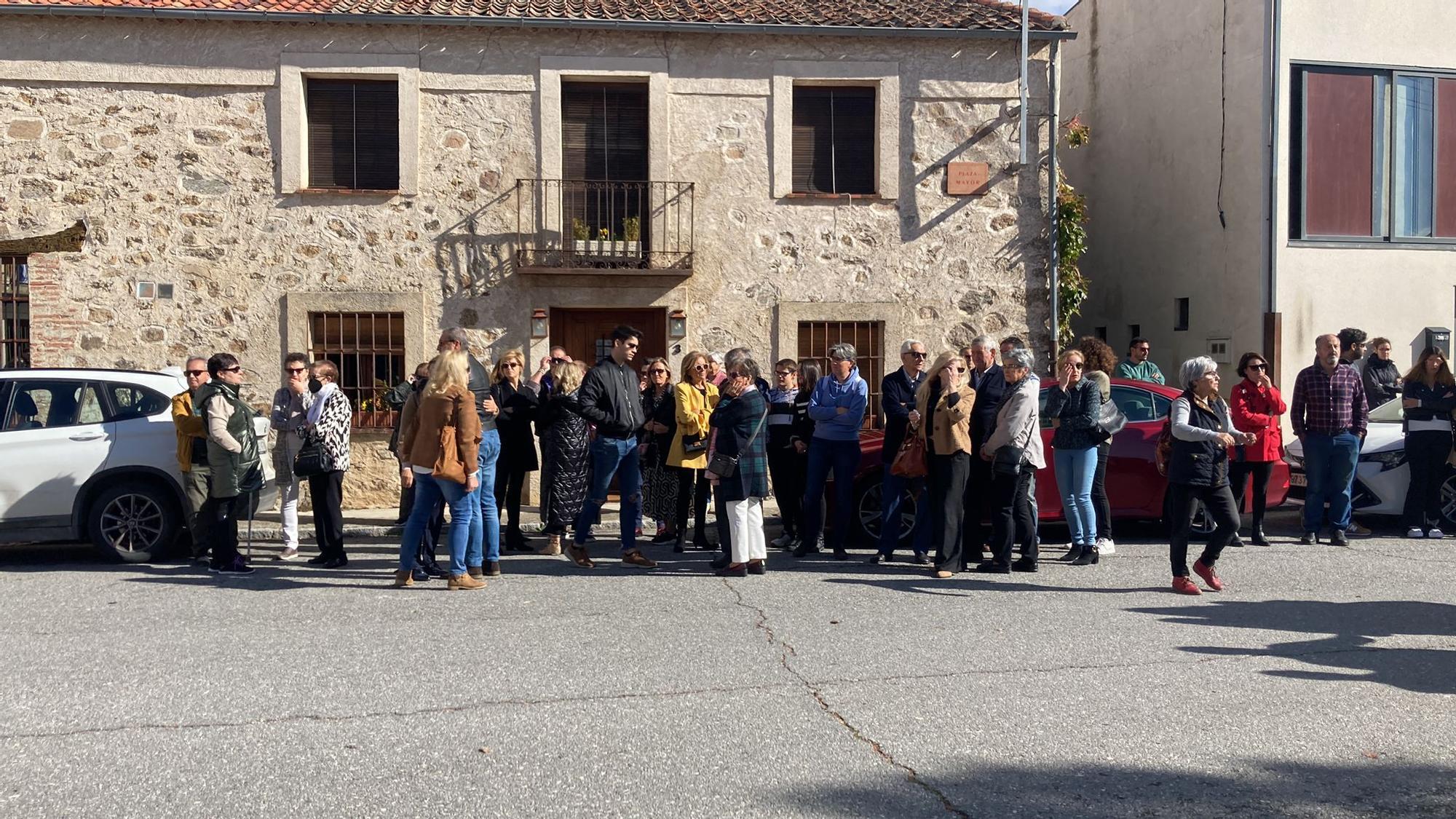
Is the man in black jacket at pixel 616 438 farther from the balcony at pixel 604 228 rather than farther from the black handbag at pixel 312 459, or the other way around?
the balcony at pixel 604 228

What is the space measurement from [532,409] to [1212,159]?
9837 mm

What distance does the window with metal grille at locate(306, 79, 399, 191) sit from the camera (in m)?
13.6

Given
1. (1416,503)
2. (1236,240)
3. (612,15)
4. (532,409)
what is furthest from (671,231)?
(1416,503)

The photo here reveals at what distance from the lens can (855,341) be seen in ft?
46.8

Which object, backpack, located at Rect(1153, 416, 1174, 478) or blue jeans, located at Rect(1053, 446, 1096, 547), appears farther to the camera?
blue jeans, located at Rect(1053, 446, 1096, 547)

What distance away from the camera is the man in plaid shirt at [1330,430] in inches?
409

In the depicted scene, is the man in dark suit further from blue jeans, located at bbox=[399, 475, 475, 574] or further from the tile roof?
the tile roof

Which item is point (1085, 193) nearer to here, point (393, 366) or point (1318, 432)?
point (1318, 432)

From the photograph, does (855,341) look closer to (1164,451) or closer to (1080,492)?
(1080,492)

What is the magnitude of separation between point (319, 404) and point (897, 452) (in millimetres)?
4280

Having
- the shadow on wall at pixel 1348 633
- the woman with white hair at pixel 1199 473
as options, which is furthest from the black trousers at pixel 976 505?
the shadow on wall at pixel 1348 633

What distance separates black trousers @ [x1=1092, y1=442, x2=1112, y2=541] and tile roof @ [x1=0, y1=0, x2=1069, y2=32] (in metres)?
6.18

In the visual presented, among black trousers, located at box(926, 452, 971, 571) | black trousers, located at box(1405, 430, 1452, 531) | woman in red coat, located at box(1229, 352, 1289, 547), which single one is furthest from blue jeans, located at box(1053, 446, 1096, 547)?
black trousers, located at box(1405, 430, 1452, 531)

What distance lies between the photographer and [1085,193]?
18.4 meters
